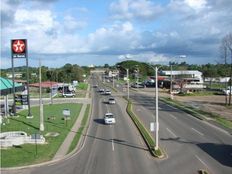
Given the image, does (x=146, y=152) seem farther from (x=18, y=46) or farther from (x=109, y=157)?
(x=18, y=46)

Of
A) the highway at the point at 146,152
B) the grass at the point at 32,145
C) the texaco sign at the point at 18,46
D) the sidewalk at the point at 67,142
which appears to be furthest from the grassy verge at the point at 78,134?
the texaco sign at the point at 18,46

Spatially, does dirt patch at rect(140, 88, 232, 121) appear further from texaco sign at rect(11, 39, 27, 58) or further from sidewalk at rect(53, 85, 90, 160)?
texaco sign at rect(11, 39, 27, 58)

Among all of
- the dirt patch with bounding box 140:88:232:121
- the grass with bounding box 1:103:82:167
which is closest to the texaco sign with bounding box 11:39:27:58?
the grass with bounding box 1:103:82:167

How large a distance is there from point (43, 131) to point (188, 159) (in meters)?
21.8

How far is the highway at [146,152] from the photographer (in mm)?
31203

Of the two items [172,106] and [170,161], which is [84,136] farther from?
[172,106]

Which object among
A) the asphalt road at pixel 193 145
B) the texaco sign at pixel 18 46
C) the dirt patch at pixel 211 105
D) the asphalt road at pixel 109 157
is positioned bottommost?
the asphalt road at pixel 109 157

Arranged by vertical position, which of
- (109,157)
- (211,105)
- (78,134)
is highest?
(211,105)

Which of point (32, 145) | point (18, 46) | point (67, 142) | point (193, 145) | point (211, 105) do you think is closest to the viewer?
point (193, 145)

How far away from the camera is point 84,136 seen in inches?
1861

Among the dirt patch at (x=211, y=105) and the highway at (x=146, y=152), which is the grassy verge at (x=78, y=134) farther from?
the dirt patch at (x=211, y=105)

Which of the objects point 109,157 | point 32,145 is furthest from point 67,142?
point 109,157

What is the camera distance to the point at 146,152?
123 ft

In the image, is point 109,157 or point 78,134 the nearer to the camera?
point 109,157
